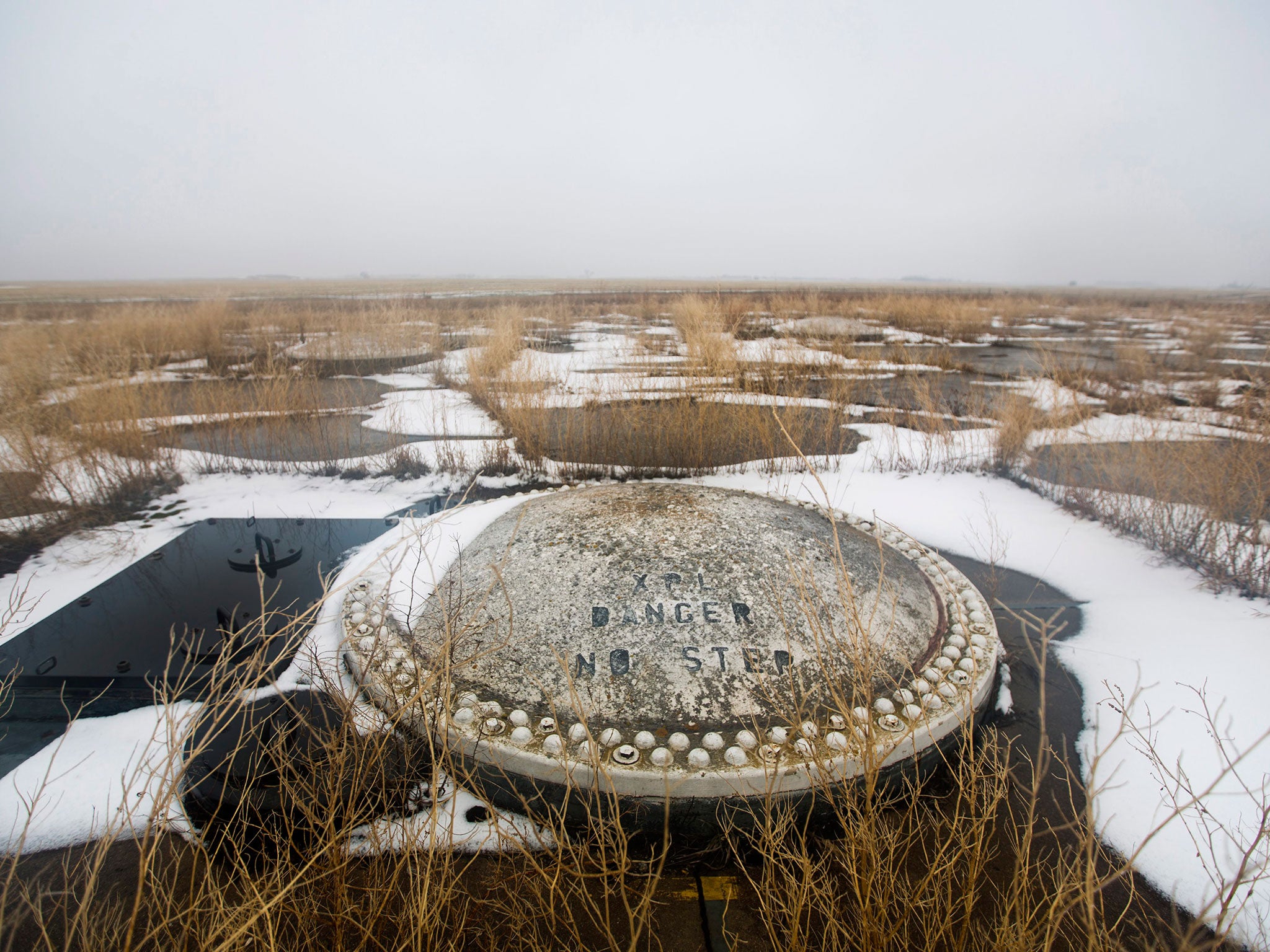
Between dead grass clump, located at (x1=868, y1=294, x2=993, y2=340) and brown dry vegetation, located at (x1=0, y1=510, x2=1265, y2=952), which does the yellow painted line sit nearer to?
brown dry vegetation, located at (x1=0, y1=510, x2=1265, y2=952)

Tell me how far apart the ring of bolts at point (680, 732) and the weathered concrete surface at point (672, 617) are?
0.05m

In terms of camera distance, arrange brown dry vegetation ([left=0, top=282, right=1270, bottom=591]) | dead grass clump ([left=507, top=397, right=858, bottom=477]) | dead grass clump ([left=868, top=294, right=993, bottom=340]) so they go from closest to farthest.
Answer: brown dry vegetation ([left=0, top=282, right=1270, bottom=591]) → dead grass clump ([left=507, top=397, right=858, bottom=477]) → dead grass clump ([left=868, top=294, right=993, bottom=340])

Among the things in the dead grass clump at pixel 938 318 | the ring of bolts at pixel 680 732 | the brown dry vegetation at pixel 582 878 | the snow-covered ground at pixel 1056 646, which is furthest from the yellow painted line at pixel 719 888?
the dead grass clump at pixel 938 318

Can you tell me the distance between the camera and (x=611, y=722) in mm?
1783

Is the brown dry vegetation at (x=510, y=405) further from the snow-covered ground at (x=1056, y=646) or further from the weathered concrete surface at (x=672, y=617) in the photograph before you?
the weathered concrete surface at (x=672, y=617)

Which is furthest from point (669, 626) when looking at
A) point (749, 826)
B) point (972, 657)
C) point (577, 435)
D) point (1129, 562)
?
point (577, 435)

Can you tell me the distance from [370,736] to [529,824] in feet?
1.83

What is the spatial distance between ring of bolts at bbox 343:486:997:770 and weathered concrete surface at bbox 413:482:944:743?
0.16ft

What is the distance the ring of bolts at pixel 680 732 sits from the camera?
166 cm

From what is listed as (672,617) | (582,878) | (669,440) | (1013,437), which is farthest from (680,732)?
(1013,437)

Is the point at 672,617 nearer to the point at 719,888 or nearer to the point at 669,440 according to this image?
the point at 719,888

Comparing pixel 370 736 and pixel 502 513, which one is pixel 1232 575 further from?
pixel 370 736

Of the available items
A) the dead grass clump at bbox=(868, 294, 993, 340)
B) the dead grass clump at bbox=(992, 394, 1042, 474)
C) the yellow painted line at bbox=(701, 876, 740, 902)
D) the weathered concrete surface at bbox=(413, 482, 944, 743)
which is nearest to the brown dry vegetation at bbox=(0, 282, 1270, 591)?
the dead grass clump at bbox=(992, 394, 1042, 474)

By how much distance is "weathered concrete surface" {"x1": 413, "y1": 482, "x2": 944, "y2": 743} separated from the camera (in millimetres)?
1824
